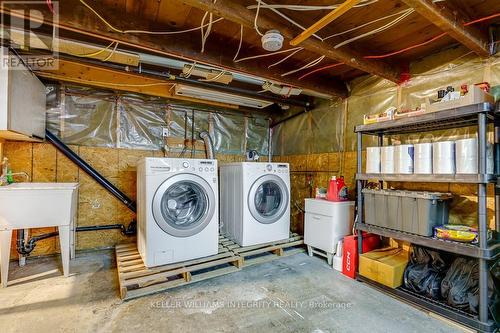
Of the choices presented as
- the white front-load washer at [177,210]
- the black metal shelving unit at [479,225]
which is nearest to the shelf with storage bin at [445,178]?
the black metal shelving unit at [479,225]

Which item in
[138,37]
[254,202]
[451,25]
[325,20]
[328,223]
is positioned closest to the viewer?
[325,20]

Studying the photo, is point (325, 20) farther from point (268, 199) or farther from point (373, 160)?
point (268, 199)

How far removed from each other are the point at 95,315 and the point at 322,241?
230 centimetres

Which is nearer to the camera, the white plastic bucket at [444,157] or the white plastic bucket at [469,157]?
the white plastic bucket at [469,157]

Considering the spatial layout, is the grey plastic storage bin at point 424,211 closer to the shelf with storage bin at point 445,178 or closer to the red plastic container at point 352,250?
the shelf with storage bin at point 445,178

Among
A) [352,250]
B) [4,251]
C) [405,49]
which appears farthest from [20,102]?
[405,49]

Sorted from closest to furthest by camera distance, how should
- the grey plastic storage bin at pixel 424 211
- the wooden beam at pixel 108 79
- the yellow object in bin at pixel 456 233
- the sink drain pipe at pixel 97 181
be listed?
the yellow object in bin at pixel 456 233 → the grey plastic storage bin at pixel 424 211 → the sink drain pipe at pixel 97 181 → the wooden beam at pixel 108 79

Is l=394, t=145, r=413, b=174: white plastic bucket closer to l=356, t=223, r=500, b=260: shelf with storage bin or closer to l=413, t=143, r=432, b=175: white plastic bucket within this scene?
l=413, t=143, r=432, b=175: white plastic bucket

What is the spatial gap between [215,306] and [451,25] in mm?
2740

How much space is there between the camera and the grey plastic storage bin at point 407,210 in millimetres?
1973

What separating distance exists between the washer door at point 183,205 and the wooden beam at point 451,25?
221cm

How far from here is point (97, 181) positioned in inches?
125

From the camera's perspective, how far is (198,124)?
12.9 feet

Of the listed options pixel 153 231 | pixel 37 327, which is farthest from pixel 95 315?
pixel 153 231
